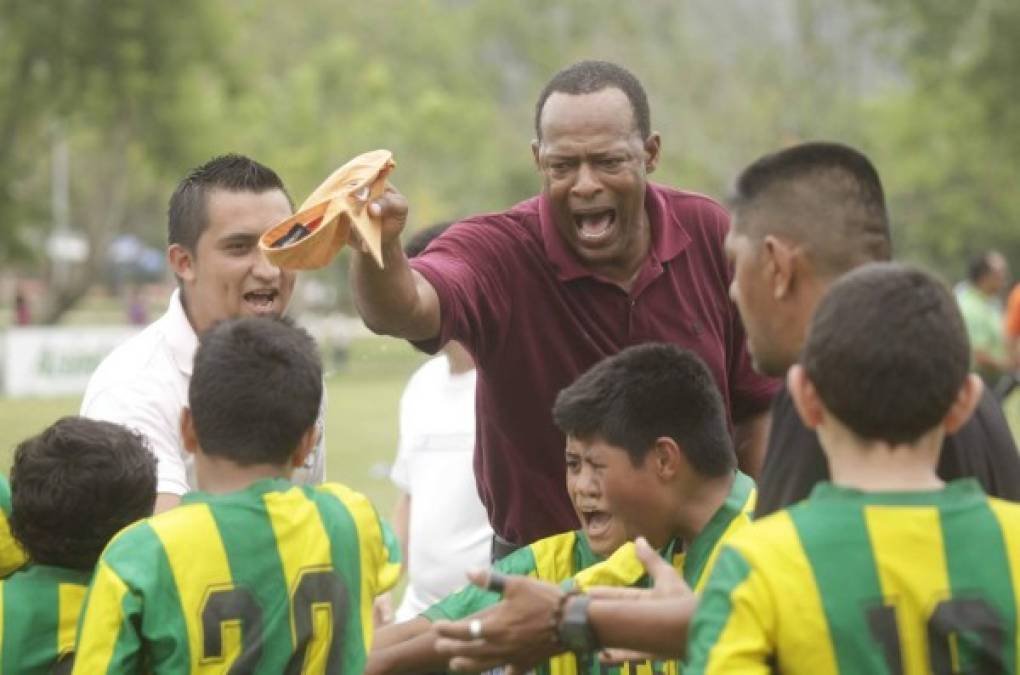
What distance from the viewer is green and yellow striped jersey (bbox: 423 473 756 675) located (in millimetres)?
4445

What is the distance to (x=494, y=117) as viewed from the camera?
75312 mm

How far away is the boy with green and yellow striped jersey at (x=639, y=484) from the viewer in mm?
4469

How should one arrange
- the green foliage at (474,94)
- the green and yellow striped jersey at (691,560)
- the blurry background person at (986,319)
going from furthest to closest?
the green foliage at (474,94) → the blurry background person at (986,319) → the green and yellow striped jersey at (691,560)

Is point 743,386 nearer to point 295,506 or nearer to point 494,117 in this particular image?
point 295,506

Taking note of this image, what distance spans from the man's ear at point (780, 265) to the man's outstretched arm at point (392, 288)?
3.59 feet

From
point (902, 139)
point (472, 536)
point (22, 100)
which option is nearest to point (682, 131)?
point (902, 139)

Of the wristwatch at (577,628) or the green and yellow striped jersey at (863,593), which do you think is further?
the wristwatch at (577,628)

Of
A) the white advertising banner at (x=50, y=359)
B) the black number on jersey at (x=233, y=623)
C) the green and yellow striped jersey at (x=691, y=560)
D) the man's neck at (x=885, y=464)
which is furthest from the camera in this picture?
the white advertising banner at (x=50, y=359)

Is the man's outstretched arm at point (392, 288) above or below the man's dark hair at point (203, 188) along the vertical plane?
below

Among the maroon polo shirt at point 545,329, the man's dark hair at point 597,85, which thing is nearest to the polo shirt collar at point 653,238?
the maroon polo shirt at point 545,329

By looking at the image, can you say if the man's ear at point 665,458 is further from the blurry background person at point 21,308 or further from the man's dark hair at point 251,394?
the blurry background person at point 21,308

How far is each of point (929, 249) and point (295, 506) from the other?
54.8m

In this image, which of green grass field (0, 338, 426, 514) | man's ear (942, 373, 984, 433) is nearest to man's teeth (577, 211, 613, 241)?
man's ear (942, 373, 984, 433)

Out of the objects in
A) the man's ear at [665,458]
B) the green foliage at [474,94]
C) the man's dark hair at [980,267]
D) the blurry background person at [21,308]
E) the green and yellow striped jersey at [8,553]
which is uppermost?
the green foliage at [474,94]
